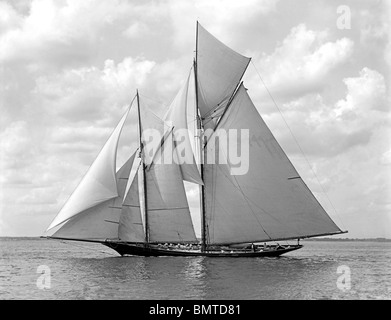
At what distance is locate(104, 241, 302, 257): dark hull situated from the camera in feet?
186

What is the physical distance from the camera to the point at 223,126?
56969 mm

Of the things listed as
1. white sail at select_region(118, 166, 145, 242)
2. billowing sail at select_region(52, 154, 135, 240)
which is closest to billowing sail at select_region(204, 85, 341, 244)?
white sail at select_region(118, 166, 145, 242)

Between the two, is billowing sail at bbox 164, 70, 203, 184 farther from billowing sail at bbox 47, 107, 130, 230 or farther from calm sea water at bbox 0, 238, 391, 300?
calm sea water at bbox 0, 238, 391, 300

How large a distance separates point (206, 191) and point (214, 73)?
12.2 meters

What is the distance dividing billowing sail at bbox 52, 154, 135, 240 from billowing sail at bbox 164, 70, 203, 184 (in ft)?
18.1

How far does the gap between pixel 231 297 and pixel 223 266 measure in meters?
16.4

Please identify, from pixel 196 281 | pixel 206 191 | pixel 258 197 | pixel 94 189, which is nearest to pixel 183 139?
pixel 206 191

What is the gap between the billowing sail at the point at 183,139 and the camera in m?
56.0

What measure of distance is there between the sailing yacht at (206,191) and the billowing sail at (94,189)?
95mm

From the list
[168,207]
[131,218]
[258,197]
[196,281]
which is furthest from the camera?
[131,218]

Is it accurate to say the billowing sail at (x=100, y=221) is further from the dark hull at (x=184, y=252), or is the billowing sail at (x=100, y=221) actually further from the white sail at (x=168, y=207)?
the white sail at (x=168, y=207)

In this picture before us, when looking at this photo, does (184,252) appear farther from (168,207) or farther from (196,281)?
(196,281)

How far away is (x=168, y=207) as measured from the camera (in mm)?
56781
